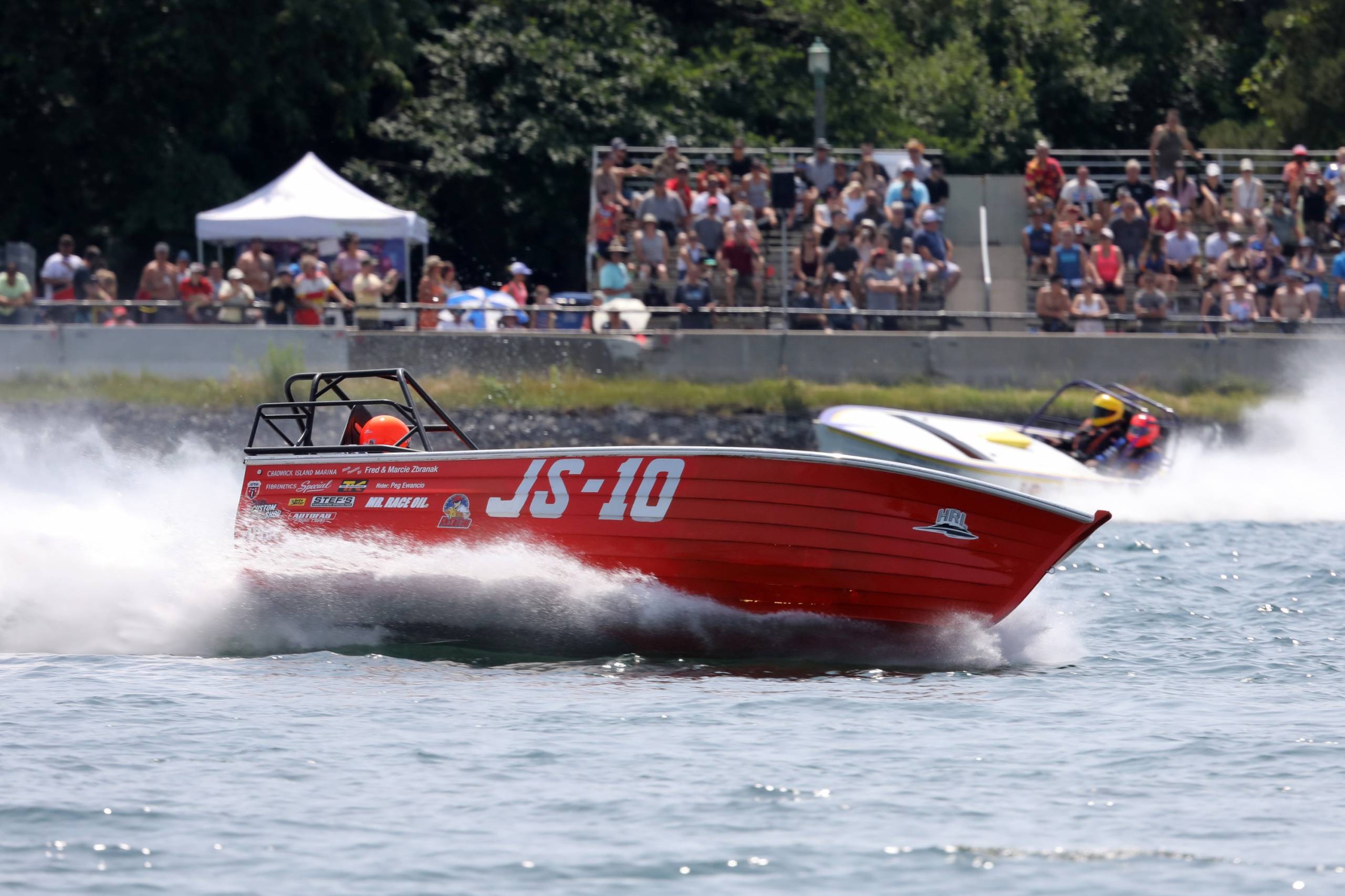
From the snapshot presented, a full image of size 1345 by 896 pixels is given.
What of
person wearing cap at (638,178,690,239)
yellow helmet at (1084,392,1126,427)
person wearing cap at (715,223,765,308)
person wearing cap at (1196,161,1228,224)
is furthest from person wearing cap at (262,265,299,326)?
person wearing cap at (1196,161,1228,224)

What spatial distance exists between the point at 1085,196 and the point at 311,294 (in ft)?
31.8

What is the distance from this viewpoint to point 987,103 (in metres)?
31.6

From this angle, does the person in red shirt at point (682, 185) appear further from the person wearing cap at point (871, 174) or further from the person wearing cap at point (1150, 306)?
the person wearing cap at point (1150, 306)

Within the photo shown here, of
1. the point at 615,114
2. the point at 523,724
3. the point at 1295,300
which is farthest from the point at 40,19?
the point at 523,724

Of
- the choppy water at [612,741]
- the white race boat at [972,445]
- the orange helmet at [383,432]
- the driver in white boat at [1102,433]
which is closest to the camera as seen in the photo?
the choppy water at [612,741]

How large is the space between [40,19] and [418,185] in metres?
6.33

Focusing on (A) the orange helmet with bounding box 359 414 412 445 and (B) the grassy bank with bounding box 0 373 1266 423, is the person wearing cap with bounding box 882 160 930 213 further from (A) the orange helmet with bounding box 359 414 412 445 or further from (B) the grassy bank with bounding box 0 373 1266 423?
(A) the orange helmet with bounding box 359 414 412 445

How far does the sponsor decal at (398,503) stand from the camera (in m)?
9.85

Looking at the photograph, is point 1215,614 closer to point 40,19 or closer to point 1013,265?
point 1013,265

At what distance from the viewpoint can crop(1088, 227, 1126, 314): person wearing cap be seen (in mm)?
21531

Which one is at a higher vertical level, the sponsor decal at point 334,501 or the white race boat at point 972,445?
the sponsor decal at point 334,501

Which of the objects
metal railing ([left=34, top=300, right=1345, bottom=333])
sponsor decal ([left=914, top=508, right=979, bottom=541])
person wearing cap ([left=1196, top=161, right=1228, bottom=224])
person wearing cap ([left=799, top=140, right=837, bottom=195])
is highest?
person wearing cap ([left=799, top=140, right=837, bottom=195])

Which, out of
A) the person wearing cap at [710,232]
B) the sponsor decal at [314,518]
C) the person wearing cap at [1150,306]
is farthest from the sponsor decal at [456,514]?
the person wearing cap at [1150,306]

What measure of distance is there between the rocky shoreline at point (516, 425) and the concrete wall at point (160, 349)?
465 mm
